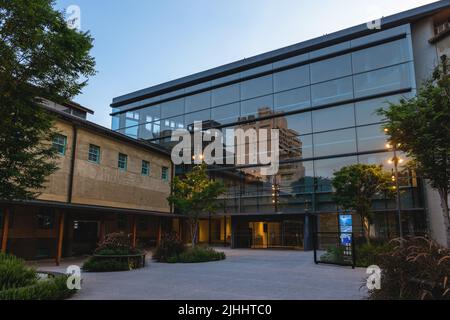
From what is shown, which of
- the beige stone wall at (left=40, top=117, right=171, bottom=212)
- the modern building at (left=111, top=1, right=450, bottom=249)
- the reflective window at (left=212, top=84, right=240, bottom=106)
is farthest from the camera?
the reflective window at (left=212, top=84, right=240, bottom=106)

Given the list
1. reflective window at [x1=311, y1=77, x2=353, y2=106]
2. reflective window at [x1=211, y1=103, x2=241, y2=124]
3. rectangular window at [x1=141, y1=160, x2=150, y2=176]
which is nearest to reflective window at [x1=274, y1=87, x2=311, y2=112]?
reflective window at [x1=311, y1=77, x2=353, y2=106]

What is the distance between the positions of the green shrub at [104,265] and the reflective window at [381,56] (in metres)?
23.1

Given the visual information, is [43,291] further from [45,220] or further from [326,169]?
[326,169]

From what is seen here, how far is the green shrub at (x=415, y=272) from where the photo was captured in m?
6.50

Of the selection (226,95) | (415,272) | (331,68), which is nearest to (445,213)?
(415,272)

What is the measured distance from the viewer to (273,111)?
30359mm

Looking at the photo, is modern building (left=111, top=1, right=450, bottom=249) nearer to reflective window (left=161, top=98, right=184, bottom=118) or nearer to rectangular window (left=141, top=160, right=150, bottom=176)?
reflective window (left=161, top=98, right=184, bottom=118)

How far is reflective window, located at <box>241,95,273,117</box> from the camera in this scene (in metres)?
30.7

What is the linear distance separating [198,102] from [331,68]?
534 inches

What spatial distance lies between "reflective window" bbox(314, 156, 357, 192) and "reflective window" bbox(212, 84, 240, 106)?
10.6m
